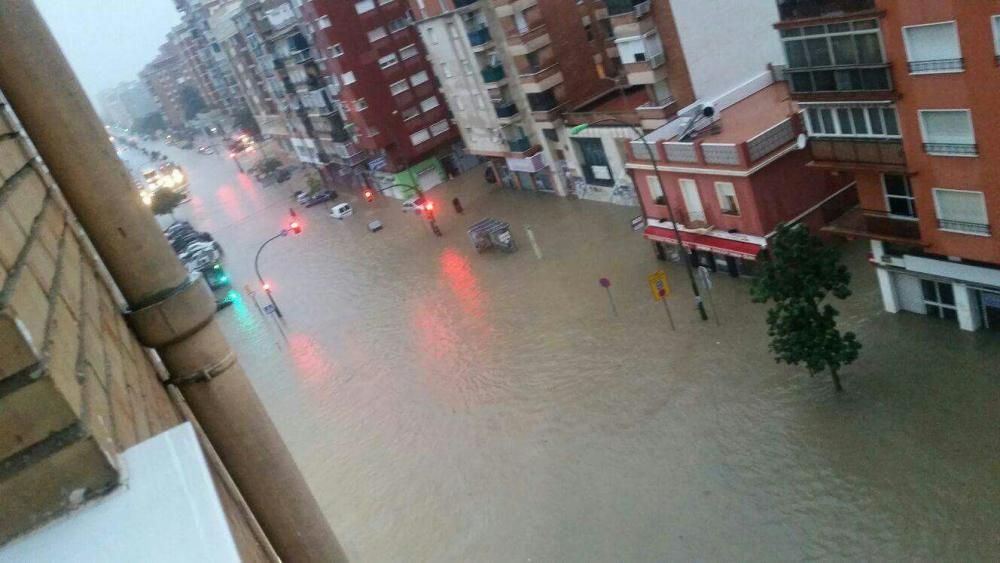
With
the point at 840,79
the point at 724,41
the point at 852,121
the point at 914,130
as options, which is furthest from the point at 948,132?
the point at 724,41

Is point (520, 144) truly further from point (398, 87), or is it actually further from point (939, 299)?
point (939, 299)

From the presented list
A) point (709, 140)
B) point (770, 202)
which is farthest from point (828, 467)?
point (709, 140)

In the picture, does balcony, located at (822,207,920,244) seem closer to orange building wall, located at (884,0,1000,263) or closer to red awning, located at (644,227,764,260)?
orange building wall, located at (884,0,1000,263)

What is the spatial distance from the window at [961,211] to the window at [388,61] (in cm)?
3512

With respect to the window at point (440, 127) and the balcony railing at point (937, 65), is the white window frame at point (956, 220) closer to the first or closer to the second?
the balcony railing at point (937, 65)

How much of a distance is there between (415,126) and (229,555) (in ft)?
149

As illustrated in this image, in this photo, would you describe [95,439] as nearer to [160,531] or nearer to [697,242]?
[160,531]

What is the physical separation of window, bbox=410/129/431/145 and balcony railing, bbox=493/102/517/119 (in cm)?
1037

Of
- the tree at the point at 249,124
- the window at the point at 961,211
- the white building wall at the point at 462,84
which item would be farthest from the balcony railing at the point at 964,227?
the tree at the point at 249,124

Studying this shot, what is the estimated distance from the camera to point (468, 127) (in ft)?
137

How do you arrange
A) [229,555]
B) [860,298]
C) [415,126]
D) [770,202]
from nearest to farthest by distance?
[229,555], [860,298], [770,202], [415,126]

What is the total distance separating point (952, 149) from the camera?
13.9 metres

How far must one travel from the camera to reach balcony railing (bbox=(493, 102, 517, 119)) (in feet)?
117

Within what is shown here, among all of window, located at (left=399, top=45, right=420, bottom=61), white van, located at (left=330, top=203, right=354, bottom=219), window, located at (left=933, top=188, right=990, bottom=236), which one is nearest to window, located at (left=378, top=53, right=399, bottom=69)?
window, located at (left=399, top=45, right=420, bottom=61)
